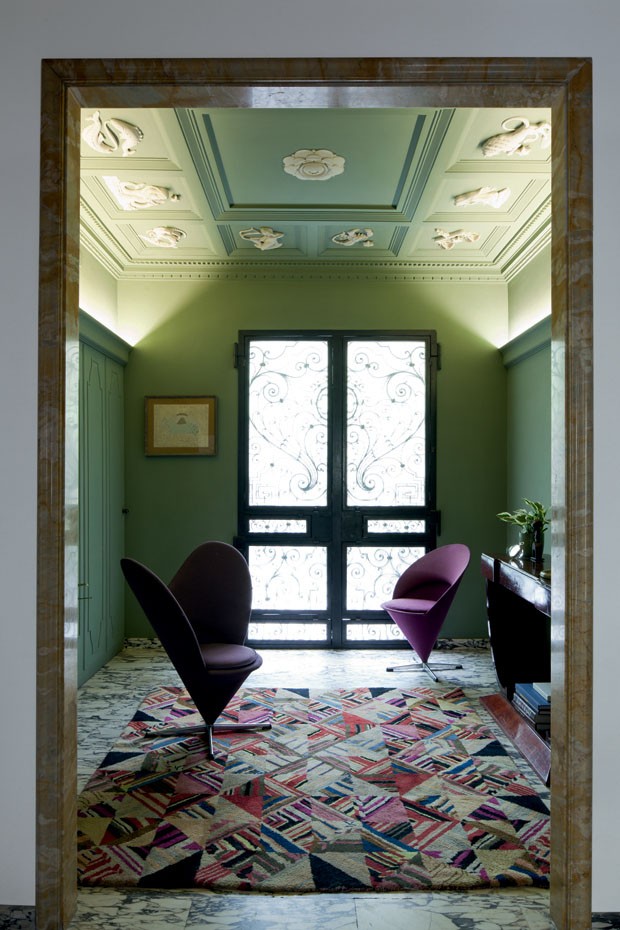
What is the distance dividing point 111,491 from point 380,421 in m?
2.33

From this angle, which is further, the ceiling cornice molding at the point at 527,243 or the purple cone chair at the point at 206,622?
the ceiling cornice molding at the point at 527,243

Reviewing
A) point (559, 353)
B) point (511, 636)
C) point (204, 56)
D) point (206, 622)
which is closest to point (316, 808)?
point (206, 622)

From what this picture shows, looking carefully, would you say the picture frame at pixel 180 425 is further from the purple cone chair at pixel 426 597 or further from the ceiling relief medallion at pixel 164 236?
the purple cone chair at pixel 426 597

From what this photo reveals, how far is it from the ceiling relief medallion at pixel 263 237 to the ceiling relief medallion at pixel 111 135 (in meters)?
1.47

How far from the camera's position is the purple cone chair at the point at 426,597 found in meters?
5.09

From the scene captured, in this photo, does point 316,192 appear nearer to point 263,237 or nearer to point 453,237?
point 263,237

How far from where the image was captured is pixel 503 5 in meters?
2.18

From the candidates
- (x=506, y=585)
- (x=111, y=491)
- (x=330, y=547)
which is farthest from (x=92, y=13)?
(x=330, y=547)

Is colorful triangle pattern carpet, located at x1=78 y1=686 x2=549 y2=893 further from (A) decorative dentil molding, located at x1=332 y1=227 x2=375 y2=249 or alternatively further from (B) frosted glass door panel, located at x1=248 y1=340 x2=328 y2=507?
(A) decorative dentil molding, located at x1=332 y1=227 x2=375 y2=249

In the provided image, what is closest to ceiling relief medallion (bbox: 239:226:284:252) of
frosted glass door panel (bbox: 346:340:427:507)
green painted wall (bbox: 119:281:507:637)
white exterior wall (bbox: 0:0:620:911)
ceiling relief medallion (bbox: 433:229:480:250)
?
green painted wall (bbox: 119:281:507:637)

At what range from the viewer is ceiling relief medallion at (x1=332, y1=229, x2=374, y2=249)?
17.7ft

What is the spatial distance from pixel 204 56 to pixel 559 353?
1.43 meters

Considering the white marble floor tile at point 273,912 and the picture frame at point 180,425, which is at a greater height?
the picture frame at point 180,425

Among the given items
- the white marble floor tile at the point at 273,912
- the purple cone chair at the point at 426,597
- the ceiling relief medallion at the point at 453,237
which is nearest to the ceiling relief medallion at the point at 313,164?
the ceiling relief medallion at the point at 453,237
